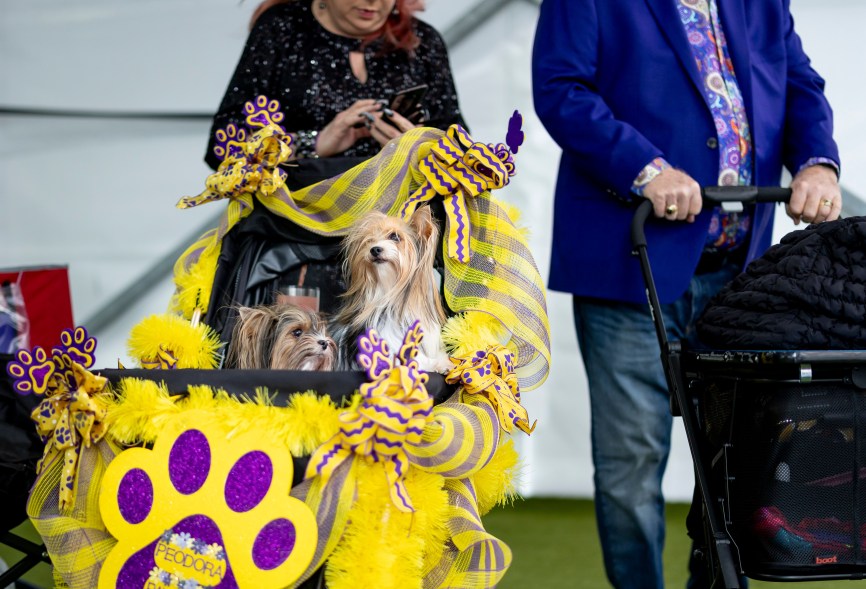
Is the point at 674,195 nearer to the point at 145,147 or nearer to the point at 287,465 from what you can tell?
the point at 287,465

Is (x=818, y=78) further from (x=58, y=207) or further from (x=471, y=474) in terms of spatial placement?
(x=58, y=207)

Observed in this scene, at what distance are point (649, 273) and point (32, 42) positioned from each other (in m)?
2.72

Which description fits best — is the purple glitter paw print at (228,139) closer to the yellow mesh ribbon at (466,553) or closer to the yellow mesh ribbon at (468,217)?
the yellow mesh ribbon at (468,217)

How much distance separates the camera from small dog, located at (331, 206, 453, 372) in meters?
1.84

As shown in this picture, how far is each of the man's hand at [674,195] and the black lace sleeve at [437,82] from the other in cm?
60

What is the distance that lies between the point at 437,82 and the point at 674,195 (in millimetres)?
754

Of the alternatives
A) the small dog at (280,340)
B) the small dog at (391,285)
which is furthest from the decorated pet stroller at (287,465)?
the small dog at (280,340)

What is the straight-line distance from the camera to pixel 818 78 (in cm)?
236

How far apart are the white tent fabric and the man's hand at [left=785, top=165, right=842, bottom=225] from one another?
163cm

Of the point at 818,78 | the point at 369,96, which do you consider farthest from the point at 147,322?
the point at 818,78

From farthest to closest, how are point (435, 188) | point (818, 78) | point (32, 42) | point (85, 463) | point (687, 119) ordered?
point (32, 42) < point (818, 78) < point (687, 119) < point (435, 188) < point (85, 463)

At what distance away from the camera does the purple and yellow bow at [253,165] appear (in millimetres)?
2031

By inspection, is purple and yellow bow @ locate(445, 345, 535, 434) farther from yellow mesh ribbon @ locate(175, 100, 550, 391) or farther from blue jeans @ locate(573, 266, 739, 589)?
blue jeans @ locate(573, 266, 739, 589)

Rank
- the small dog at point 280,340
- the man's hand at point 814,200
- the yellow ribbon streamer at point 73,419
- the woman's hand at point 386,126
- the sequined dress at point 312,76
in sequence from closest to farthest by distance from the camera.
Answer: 1. the yellow ribbon streamer at point 73,419
2. the small dog at point 280,340
3. the man's hand at point 814,200
4. the woman's hand at point 386,126
5. the sequined dress at point 312,76
